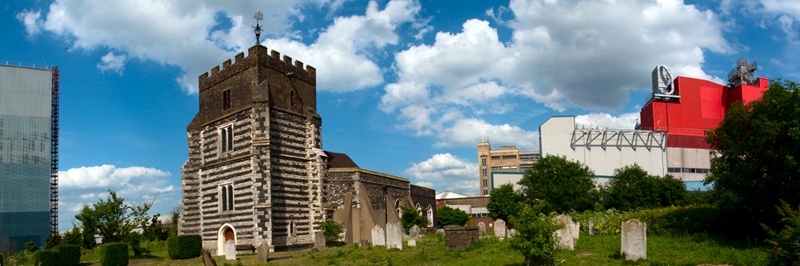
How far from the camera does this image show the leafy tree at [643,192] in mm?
53750

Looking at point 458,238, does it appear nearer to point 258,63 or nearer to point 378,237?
point 378,237

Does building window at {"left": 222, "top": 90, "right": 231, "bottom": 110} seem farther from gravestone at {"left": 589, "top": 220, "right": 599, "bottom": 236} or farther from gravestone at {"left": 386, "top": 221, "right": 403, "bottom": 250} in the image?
gravestone at {"left": 589, "top": 220, "right": 599, "bottom": 236}

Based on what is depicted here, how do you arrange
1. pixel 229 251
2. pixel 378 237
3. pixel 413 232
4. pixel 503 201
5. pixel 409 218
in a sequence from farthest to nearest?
pixel 503 201
pixel 409 218
pixel 413 232
pixel 378 237
pixel 229 251

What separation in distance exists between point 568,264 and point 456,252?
16.7 feet

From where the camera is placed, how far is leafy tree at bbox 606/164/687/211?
2116 inches

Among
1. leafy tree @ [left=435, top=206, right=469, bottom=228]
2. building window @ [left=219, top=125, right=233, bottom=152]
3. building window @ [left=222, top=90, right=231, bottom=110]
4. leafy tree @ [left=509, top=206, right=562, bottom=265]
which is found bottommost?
leafy tree @ [left=435, top=206, right=469, bottom=228]

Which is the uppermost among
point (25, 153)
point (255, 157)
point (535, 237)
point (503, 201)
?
point (25, 153)

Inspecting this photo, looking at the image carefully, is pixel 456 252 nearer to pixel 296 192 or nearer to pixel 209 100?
pixel 296 192

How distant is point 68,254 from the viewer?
28094mm

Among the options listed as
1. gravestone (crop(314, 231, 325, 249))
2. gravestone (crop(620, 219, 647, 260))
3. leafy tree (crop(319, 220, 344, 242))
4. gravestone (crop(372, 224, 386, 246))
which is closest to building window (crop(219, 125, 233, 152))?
leafy tree (crop(319, 220, 344, 242))

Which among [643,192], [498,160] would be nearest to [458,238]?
[643,192]

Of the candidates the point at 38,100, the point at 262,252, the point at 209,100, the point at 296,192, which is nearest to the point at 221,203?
the point at 296,192

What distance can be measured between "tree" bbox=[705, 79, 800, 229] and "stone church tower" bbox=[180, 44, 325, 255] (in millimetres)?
21189

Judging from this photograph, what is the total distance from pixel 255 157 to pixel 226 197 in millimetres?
3787
